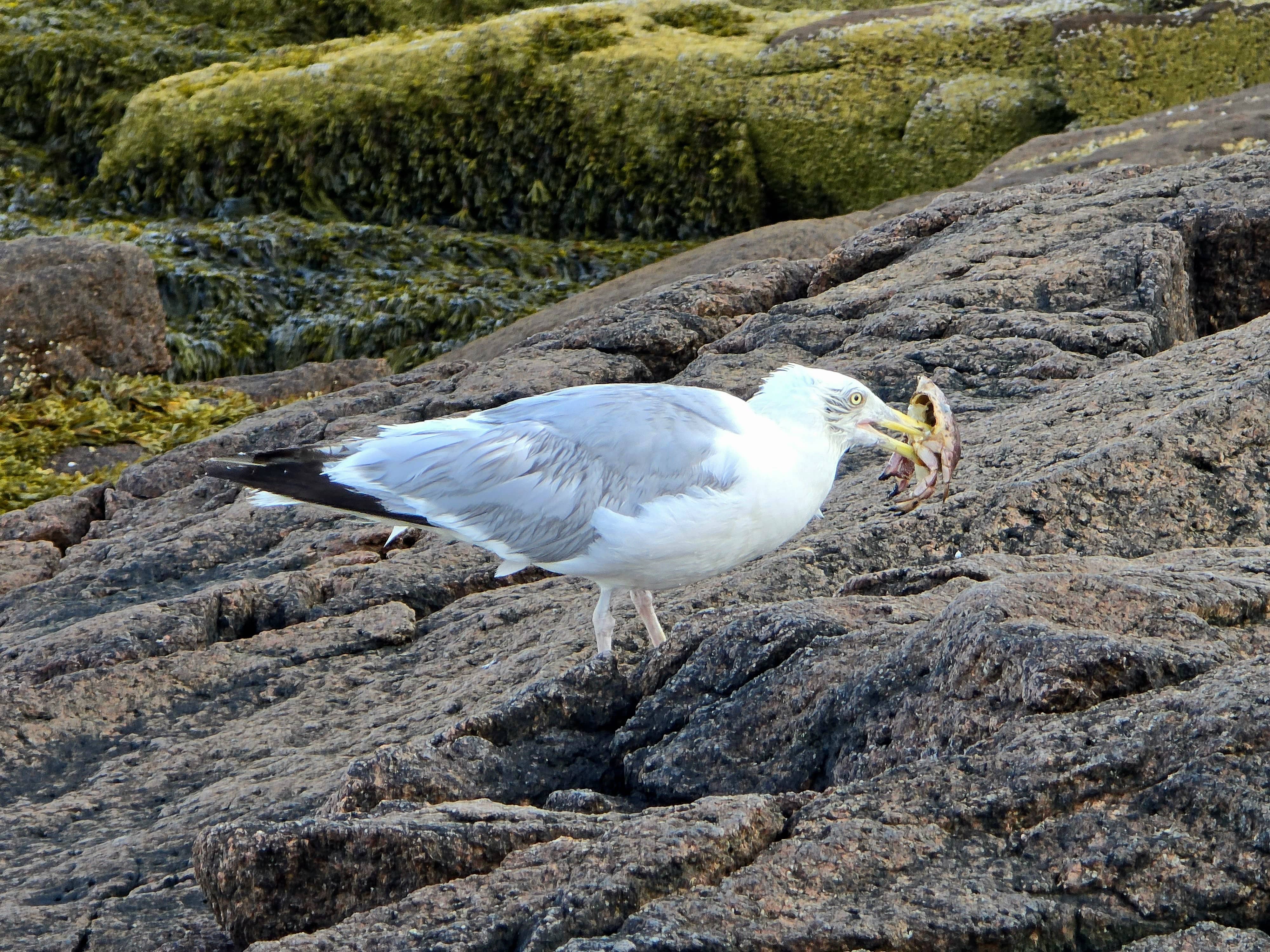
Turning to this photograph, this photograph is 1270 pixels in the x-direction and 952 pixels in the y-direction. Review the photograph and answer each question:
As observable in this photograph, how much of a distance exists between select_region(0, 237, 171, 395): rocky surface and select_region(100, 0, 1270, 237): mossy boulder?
3.34 metres

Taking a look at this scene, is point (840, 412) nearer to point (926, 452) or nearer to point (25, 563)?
point (926, 452)

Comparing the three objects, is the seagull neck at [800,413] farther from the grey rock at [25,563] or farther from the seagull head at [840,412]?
the grey rock at [25,563]

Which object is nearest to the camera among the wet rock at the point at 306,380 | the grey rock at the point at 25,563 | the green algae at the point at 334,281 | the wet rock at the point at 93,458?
the grey rock at the point at 25,563

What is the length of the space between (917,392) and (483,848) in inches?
86.7

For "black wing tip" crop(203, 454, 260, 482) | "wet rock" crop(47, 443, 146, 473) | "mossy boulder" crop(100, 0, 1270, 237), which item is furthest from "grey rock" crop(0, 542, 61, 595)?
"mossy boulder" crop(100, 0, 1270, 237)

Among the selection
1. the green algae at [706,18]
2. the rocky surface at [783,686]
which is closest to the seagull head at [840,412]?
the rocky surface at [783,686]

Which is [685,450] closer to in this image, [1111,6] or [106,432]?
[106,432]

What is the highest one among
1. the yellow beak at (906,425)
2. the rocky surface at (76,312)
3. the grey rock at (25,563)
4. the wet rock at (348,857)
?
the yellow beak at (906,425)

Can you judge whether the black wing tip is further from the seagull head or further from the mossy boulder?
the mossy boulder

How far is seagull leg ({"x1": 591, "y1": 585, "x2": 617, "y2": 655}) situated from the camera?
4062 mm

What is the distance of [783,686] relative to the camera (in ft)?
10.3

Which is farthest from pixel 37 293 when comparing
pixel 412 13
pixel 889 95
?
pixel 412 13

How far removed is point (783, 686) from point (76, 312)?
9.48m

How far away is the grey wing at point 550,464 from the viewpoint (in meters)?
4.17
